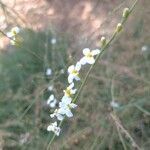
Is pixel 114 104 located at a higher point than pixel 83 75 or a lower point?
lower

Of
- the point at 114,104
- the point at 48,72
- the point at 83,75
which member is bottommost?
the point at 114,104

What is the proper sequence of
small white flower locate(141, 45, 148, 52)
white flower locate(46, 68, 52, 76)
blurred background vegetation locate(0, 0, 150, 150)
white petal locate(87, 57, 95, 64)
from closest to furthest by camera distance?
white petal locate(87, 57, 95, 64) < blurred background vegetation locate(0, 0, 150, 150) < small white flower locate(141, 45, 148, 52) < white flower locate(46, 68, 52, 76)

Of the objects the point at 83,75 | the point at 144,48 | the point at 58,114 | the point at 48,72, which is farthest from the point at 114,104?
the point at 58,114

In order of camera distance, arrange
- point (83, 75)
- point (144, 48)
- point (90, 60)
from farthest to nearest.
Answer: point (144, 48)
point (83, 75)
point (90, 60)

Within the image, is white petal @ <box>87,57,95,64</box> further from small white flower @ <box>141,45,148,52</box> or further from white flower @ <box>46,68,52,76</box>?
white flower @ <box>46,68,52,76</box>

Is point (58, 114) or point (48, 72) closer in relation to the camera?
point (58, 114)

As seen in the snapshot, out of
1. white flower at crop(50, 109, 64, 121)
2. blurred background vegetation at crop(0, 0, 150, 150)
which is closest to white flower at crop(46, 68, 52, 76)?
blurred background vegetation at crop(0, 0, 150, 150)

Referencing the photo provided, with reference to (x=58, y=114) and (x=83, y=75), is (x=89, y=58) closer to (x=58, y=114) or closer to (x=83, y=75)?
(x=58, y=114)

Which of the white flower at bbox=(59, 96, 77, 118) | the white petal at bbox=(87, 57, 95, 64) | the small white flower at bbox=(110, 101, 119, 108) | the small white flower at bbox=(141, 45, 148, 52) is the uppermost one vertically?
the small white flower at bbox=(141, 45, 148, 52)

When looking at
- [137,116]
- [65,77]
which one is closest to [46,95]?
[65,77]
